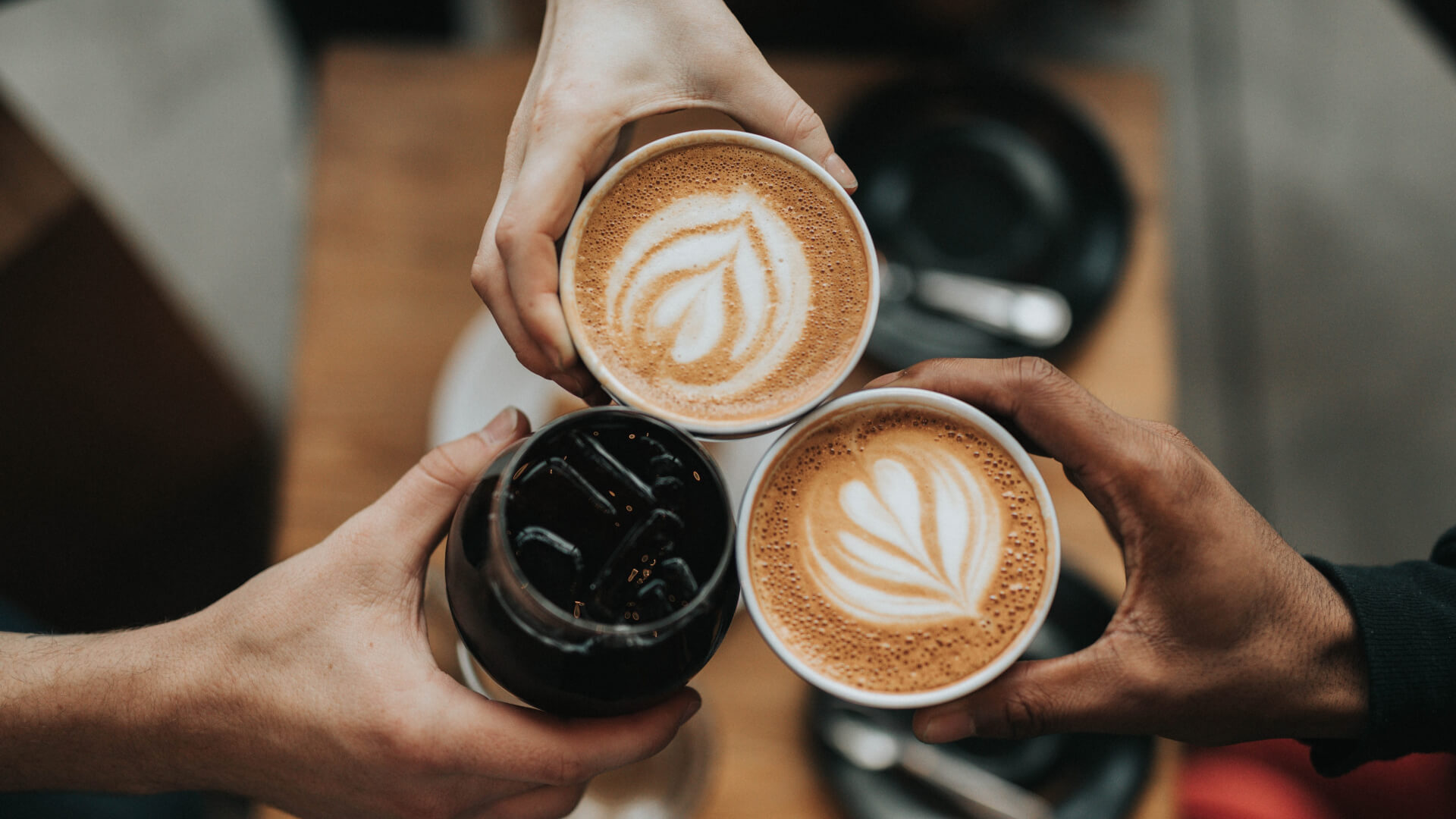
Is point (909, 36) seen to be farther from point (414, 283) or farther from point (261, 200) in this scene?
point (261, 200)

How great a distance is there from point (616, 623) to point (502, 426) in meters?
0.21

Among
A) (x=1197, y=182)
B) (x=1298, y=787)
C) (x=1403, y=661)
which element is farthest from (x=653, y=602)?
(x=1197, y=182)

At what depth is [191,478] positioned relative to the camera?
157 centimetres

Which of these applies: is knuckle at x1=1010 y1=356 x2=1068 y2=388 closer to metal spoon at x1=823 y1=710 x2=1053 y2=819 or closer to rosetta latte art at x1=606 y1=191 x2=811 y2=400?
rosetta latte art at x1=606 y1=191 x2=811 y2=400

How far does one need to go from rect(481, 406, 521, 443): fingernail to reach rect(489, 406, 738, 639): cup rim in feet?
0.33

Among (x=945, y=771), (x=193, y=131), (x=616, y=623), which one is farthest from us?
(x=193, y=131)

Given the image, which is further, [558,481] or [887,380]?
[887,380]

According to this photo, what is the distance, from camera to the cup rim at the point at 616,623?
57cm

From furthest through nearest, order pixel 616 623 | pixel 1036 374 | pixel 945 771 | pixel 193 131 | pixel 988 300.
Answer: pixel 193 131
pixel 988 300
pixel 945 771
pixel 1036 374
pixel 616 623

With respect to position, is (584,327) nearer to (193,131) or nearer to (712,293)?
(712,293)

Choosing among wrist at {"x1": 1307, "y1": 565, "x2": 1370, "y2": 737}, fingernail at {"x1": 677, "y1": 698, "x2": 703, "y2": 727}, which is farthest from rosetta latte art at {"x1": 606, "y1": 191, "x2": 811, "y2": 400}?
wrist at {"x1": 1307, "y1": 565, "x2": 1370, "y2": 737}

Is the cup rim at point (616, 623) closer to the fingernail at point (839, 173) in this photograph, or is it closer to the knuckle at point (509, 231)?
the knuckle at point (509, 231)

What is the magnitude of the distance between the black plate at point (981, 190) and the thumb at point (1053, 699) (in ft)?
1.50

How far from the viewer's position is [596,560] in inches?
24.6
